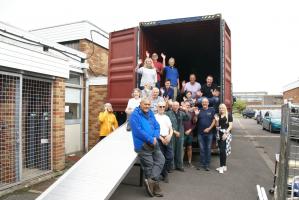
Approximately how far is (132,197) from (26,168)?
3.44 metres

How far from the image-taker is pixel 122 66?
7930mm

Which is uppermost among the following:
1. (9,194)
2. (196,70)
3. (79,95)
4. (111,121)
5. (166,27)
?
(166,27)

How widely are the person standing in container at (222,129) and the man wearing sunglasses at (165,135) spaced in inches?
51.0

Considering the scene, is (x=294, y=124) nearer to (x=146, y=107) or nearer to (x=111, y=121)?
(x=146, y=107)

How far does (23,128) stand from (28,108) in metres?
0.50

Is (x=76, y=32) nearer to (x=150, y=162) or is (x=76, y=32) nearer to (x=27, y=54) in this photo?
(x=27, y=54)

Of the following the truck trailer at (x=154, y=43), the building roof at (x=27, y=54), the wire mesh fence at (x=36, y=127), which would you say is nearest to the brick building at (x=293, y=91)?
the truck trailer at (x=154, y=43)

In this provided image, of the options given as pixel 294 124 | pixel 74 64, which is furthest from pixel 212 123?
pixel 74 64

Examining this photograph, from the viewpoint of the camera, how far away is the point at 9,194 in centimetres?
614

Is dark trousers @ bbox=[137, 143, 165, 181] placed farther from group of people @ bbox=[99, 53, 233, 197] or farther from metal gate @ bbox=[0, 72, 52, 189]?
metal gate @ bbox=[0, 72, 52, 189]

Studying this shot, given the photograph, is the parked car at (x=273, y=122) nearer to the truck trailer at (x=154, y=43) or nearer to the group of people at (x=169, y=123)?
the truck trailer at (x=154, y=43)

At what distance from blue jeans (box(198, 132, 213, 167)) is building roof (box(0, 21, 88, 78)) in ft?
13.4

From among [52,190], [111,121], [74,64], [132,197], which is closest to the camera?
[52,190]

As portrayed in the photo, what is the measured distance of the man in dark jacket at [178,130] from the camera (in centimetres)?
661
